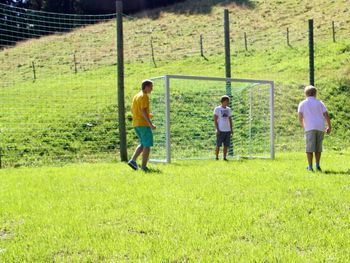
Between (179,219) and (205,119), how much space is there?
12090 millimetres

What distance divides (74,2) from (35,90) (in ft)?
102

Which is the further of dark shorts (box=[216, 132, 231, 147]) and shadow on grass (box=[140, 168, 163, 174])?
dark shorts (box=[216, 132, 231, 147])

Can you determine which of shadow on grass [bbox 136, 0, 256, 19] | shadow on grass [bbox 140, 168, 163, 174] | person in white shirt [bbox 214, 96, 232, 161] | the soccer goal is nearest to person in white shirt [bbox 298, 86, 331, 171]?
shadow on grass [bbox 140, 168, 163, 174]

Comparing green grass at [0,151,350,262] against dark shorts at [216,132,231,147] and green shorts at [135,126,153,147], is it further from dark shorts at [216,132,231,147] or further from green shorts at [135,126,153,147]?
dark shorts at [216,132,231,147]

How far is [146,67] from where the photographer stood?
1151 inches

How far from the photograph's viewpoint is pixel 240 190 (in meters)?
6.46

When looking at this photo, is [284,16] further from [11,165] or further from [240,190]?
[240,190]

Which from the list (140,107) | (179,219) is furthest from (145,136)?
(179,219)

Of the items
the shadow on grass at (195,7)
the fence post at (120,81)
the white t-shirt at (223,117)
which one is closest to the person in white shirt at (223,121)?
the white t-shirt at (223,117)

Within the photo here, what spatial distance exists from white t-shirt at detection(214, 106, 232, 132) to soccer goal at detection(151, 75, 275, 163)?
2.64 ft

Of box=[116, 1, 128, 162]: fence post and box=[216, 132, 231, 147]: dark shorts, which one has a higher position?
box=[116, 1, 128, 162]: fence post

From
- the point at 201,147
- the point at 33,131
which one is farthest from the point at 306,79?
the point at 33,131

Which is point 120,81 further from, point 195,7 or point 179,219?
point 195,7

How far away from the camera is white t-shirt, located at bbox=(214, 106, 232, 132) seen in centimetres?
1194
